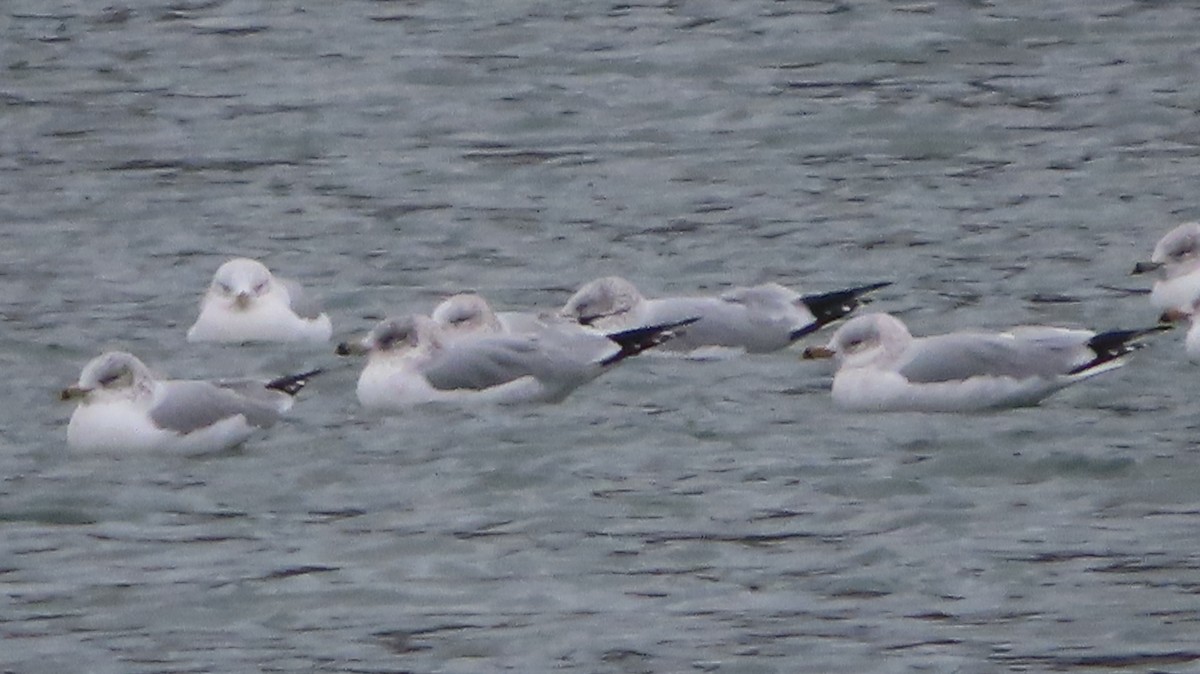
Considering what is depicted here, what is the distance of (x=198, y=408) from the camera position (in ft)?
47.4

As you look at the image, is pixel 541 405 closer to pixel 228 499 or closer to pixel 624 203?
pixel 228 499

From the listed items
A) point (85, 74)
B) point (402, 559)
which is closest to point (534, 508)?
point (402, 559)

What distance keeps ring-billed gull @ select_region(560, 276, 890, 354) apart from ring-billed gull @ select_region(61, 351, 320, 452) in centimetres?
226

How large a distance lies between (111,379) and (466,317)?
6.41 feet

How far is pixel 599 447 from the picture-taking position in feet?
46.9

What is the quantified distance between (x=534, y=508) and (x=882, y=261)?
5.17 meters

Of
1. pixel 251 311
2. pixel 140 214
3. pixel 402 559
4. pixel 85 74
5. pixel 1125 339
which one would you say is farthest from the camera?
pixel 85 74

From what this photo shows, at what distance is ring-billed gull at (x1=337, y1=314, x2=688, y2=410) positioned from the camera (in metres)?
15.1

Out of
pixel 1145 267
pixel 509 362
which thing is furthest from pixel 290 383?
pixel 1145 267

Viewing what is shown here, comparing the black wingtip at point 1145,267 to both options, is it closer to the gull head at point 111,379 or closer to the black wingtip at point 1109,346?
the black wingtip at point 1109,346

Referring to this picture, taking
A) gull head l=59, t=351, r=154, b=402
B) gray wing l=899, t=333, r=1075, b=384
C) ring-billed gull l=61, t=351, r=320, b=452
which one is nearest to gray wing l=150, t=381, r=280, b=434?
ring-billed gull l=61, t=351, r=320, b=452

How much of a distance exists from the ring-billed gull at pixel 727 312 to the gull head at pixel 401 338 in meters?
1.05

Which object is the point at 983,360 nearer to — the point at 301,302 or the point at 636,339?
the point at 636,339

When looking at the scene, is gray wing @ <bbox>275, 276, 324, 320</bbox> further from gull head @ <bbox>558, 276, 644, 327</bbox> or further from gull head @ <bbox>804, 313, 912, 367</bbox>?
gull head @ <bbox>804, 313, 912, 367</bbox>
